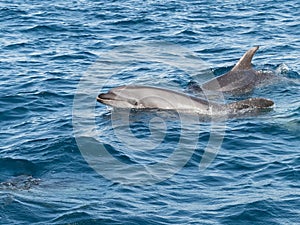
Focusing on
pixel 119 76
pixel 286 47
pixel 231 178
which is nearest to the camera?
pixel 231 178

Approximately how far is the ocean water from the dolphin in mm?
342

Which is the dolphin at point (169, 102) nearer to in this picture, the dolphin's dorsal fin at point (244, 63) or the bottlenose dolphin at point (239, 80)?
the bottlenose dolphin at point (239, 80)

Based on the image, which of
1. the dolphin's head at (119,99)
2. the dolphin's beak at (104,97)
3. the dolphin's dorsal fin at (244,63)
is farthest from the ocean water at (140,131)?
the dolphin's dorsal fin at (244,63)

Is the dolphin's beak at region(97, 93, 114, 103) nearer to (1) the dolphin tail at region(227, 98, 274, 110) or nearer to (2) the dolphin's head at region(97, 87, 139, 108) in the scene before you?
(2) the dolphin's head at region(97, 87, 139, 108)

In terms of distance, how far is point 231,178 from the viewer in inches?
567

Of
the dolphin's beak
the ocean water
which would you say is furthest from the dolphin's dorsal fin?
the dolphin's beak

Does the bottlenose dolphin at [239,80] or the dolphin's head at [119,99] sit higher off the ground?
the dolphin's head at [119,99]

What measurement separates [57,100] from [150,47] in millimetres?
8145

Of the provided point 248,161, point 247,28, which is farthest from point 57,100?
point 247,28

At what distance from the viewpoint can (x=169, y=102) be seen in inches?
740

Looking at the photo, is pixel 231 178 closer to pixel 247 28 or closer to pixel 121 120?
pixel 121 120

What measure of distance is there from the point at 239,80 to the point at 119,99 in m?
4.84

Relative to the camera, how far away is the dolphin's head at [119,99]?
18.8 meters

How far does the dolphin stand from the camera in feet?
61.3
